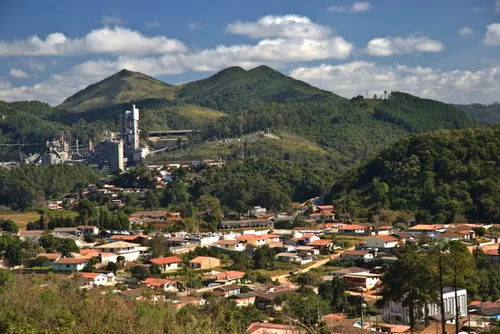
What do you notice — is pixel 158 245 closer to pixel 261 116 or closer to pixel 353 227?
pixel 353 227

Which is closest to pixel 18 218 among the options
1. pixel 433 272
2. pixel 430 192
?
pixel 430 192

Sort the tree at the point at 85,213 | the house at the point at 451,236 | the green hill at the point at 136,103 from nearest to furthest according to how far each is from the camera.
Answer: the house at the point at 451,236
the tree at the point at 85,213
the green hill at the point at 136,103

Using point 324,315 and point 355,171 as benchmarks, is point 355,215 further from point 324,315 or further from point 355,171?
point 324,315

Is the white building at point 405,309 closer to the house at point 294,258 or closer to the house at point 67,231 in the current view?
the house at point 294,258

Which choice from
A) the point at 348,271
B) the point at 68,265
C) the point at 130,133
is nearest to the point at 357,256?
the point at 348,271

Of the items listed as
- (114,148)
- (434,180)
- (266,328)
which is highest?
(114,148)

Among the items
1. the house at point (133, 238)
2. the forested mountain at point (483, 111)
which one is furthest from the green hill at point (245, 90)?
the house at point (133, 238)
